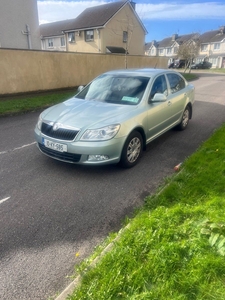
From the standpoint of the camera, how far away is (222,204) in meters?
2.97

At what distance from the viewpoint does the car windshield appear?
466cm

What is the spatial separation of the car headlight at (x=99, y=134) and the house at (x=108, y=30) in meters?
25.2

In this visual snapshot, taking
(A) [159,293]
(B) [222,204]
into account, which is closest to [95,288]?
(A) [159,293]

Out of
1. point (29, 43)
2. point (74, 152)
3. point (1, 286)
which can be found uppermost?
point (29, 43)

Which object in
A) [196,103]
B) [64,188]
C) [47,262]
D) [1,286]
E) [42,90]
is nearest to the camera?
[1,286]

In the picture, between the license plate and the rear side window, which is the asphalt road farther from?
the rear side window

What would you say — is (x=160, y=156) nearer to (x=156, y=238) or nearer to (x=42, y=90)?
(x=156, y=238)

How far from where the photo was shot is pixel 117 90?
16.0 feet

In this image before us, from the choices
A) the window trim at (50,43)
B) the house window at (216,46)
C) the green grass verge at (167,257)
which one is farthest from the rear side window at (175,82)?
the house window at (216,46)

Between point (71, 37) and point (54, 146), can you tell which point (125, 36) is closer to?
point (71, 37)

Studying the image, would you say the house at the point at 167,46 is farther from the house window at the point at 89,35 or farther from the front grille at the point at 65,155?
the front grille at the point at 65,155

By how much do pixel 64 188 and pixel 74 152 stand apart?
1.98 feet

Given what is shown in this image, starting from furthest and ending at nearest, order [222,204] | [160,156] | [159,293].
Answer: [160,156] < [222,204] < [159,293]

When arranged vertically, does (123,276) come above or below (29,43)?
below
